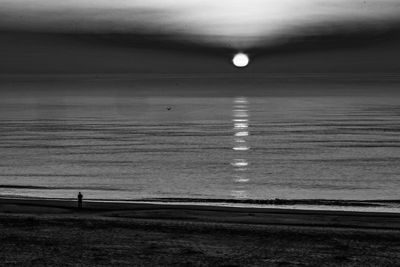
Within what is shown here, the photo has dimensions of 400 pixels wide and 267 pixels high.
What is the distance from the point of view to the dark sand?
14.0 meters

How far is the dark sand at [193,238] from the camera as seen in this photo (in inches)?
550

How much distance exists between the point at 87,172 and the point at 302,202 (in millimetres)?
18016

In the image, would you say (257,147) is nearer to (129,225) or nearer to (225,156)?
(225,156)

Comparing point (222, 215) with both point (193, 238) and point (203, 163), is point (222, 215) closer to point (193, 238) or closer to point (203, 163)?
point (193, 238)

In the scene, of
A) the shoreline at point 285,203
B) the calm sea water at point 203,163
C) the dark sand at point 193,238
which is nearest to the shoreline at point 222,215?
the dark sand at point 193,238

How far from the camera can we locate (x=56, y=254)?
1427 cm

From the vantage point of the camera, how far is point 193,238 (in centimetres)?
1628

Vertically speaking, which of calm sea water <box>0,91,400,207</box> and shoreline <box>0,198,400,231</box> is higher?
calm sea water <box>0,91,400,207</box>

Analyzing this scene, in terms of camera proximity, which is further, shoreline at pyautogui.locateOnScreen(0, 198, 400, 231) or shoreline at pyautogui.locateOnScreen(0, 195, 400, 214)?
shoreline at pyautogui.locateOnScreen(0, 195, 400, 214)

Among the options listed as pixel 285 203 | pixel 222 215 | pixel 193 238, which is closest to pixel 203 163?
pixel 285 203

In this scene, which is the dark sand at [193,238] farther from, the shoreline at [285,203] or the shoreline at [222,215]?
the shoreline at [285,203]

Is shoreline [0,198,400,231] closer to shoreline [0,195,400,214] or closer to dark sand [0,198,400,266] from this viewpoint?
dark sand [0,198,400,266]

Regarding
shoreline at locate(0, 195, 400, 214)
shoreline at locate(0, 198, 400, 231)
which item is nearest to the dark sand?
shoreline at locate(0, 198, 400, 231)

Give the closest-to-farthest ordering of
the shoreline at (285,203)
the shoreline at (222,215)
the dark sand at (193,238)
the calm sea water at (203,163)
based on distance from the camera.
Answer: the dark sand at (193,238), the shoreline at (222,215), the shoreline at (285,203), the calm sea water at (203,163)
